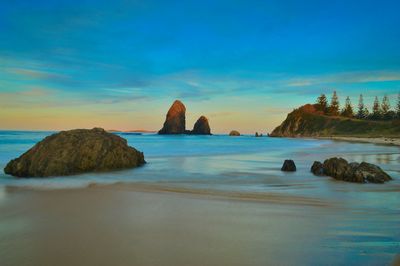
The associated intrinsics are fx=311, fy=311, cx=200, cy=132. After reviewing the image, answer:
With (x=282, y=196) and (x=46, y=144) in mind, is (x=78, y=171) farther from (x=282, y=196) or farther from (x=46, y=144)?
(x=282, y=196)

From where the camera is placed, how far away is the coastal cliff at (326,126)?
94.0m

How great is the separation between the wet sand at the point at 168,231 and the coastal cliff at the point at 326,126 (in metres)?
88.6

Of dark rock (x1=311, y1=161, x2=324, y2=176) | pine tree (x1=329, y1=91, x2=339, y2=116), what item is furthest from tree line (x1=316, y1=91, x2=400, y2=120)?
dark rock (x1=311, y1=161, x2=324, y2=176)

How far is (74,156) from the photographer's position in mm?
Answer: 12430

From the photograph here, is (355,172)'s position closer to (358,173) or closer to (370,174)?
(358,173)

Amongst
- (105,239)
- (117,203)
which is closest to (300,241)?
(105,239)

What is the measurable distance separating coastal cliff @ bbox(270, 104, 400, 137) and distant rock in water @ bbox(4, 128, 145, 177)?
85.1 m

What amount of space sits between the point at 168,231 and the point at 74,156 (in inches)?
352

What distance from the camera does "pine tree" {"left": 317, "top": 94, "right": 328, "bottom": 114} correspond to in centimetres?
15962

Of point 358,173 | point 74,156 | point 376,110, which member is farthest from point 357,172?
point 376,110

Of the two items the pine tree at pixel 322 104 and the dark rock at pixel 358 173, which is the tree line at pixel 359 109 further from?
the dark rock at pixel 358 173

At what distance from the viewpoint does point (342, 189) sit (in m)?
8.70

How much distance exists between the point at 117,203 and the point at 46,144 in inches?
297

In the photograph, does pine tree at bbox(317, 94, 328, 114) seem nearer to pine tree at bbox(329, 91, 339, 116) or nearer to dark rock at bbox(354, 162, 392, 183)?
pine tree at bbox(329, 91, 339, 116)
